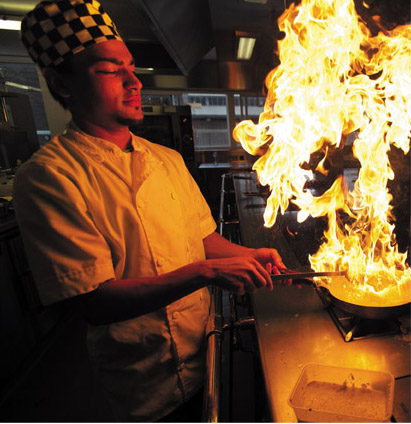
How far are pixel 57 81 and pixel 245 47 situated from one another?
4.46 meters

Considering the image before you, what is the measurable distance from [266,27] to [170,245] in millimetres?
Answer: 3739

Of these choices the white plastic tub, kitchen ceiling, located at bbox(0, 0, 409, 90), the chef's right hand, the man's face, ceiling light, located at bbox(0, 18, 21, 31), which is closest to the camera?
the white plastic tub

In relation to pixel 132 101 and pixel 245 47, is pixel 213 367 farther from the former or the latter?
pixel 245 47

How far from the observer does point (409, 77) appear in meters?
1.75

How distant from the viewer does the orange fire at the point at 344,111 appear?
167 centimetres

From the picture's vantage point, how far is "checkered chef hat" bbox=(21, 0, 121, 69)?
1140 mm

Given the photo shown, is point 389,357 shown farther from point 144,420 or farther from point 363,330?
point 144,420

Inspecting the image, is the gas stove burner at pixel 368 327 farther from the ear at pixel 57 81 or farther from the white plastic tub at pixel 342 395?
the ear at pixel 57 81

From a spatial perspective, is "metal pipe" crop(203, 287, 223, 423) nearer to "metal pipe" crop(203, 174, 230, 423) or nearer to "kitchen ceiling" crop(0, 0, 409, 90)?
"metal pipe" crop(203, 174, 230, 423)

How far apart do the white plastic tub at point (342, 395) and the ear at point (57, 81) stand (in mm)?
1500

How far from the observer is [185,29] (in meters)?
2.60

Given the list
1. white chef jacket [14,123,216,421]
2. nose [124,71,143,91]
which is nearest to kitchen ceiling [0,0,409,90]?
nose [124,71,143,91]

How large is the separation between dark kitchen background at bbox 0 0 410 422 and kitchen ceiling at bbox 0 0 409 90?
15mm

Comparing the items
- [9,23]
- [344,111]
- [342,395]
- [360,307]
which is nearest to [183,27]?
[344,111]
